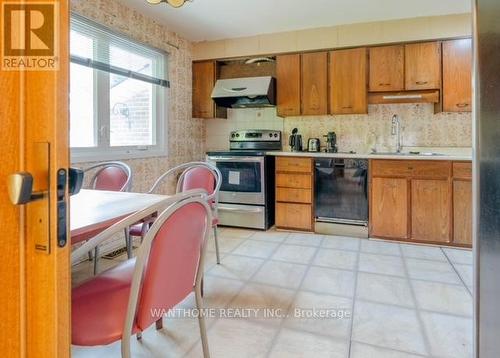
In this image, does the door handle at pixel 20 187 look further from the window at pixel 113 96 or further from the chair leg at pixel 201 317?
the window at pixel 113 96

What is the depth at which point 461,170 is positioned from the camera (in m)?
3.11

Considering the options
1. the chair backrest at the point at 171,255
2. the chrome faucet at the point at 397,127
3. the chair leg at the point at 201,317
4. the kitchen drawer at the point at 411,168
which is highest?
the chrome faucet at the point at 397,127

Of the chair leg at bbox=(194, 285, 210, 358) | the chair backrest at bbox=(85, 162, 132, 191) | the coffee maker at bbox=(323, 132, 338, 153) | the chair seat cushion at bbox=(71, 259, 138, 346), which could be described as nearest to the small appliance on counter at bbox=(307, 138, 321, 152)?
the coffee maker at bbox=(323, 132, 338, 153)

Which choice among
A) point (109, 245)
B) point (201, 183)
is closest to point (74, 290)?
point (201, 183)

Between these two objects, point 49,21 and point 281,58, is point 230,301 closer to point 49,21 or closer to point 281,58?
point 49,21

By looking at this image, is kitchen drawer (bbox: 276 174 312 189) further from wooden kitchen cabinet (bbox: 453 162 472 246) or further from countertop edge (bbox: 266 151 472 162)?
wooden kitchen cabinet (bbox: 453 162 472 246)

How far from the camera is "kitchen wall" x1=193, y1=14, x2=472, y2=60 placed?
335cm

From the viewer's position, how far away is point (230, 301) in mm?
2113

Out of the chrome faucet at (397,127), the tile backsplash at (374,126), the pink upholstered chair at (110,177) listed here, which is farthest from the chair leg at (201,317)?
the chrome faucet at (397,127)

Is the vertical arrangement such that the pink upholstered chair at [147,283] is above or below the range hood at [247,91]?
below

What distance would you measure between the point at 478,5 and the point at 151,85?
3.35m

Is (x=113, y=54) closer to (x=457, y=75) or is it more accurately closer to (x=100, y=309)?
(x=100, y=309)

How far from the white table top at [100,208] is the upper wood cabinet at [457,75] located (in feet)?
10.4

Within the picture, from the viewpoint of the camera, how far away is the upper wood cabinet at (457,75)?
131 inches
